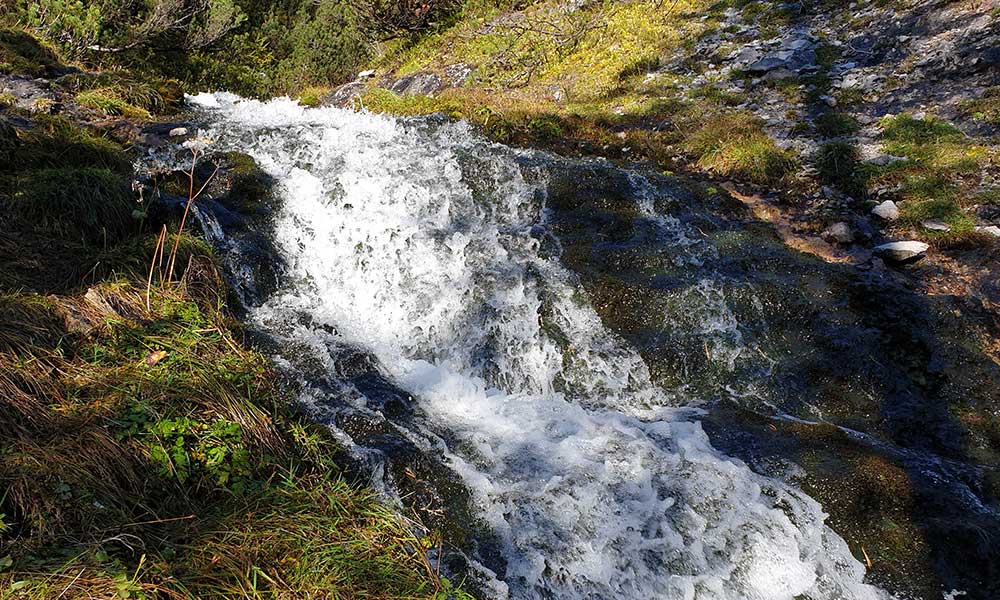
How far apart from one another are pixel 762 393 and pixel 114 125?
1006 cm

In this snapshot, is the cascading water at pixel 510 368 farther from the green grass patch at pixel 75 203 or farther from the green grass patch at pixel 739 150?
the green grass patch at pixel 739 150

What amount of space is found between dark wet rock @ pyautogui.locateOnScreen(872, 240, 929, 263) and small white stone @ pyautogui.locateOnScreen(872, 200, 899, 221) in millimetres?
660

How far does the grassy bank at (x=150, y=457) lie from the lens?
7.66 feet

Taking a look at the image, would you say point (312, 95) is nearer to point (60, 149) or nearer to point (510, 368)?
point (60, 149)

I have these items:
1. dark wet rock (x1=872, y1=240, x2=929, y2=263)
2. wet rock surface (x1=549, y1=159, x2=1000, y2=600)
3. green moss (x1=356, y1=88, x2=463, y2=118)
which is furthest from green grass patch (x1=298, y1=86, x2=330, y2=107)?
dark wet rock (x1=872, y1=240, x2=929, y2=263)

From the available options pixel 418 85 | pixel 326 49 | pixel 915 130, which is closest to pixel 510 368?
pixel 915 130

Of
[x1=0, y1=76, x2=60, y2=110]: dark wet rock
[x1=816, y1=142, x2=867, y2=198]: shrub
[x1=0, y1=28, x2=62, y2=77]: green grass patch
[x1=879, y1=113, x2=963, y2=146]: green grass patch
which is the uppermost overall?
[x1=0, y1=28, x2=62, y2=77]: green grass patch

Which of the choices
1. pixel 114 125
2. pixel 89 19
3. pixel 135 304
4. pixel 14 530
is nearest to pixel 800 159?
pixel 135 304

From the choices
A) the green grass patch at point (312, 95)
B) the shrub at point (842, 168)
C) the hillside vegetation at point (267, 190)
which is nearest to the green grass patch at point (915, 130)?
the hillside vegetation at point (267, 190)

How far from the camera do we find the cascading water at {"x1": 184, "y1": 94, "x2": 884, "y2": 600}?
3.41 metres

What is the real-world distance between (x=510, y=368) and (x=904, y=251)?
16.8 feet

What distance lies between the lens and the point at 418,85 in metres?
14.1

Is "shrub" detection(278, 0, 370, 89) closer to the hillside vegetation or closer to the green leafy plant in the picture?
the hillside vegetation

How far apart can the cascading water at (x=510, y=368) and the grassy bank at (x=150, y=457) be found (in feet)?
2.22
